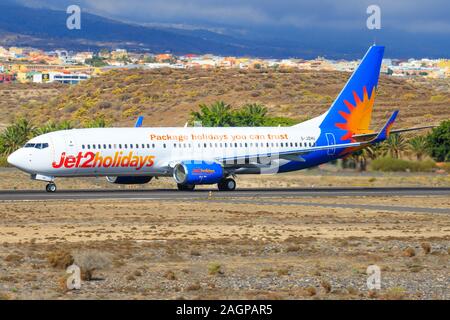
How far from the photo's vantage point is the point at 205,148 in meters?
69.3

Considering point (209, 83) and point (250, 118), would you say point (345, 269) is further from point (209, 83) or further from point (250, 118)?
point (209, 83)

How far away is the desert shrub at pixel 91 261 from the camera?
33.4 metres

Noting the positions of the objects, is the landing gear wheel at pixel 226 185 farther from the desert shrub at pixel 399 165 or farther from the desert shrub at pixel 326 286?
the desert shrub at pixel 326 286

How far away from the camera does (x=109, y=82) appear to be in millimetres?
187625

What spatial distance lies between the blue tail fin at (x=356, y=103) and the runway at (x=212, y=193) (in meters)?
5.09

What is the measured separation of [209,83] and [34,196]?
12065 cm

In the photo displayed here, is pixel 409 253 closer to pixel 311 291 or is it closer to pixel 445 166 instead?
pixel 311 291

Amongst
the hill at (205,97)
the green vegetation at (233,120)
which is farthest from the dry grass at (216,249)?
the hill at (205,97)

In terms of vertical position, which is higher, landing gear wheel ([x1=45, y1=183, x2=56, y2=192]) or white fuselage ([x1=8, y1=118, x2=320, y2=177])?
Result: white fuselage ([x1=8, y1=118, x2=320, y2=177])

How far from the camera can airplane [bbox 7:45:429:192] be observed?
64.8m

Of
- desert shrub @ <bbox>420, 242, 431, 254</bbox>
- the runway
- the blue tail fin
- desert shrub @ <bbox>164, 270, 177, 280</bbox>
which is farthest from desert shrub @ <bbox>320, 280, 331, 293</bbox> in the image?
the blue tail fin

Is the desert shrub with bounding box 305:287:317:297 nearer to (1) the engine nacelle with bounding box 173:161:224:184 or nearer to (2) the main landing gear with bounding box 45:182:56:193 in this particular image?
(1) the engine nacelle with bounding box 173:161:224:184

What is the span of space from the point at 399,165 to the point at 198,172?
21508 mm

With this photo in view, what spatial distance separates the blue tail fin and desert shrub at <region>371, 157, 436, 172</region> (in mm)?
6385
